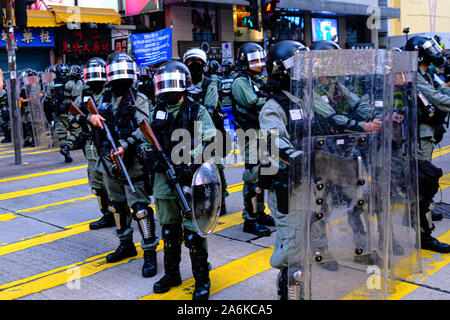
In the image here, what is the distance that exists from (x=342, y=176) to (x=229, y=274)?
1.71 m

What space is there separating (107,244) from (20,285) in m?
1.25

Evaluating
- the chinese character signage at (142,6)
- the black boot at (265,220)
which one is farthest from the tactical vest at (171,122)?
the chinese character signage at (142,6)

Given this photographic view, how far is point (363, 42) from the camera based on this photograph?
29.5 meters

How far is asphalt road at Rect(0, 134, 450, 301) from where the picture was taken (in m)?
4.13

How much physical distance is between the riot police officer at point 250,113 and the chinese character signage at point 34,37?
13710 mm

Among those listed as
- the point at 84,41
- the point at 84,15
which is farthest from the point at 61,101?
the point at 84,41

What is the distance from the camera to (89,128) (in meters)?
5.40

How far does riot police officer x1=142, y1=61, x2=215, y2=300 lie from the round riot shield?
23 cm

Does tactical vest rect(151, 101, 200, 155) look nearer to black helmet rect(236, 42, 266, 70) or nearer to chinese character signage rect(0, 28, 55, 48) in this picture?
black helmet rect(236, 42, 266, 70)

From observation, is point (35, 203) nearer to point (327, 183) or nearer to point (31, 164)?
point (31, 164)

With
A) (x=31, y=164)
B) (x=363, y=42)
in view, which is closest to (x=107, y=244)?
(x=31, y=164)

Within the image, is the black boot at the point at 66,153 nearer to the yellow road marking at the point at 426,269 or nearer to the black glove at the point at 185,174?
the black glove at the point at 185,174

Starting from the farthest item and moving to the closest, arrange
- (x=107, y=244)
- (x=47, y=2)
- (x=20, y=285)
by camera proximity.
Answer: (x=47, y=2) → (x=107, y=244) → (x=20, y=285)

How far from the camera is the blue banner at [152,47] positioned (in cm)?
1345
